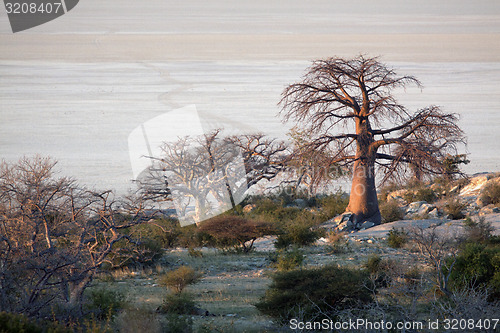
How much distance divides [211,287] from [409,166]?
35.3ft

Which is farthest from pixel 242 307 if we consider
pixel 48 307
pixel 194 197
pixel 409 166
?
pixel 194 197

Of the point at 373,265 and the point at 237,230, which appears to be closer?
the point at 373,265

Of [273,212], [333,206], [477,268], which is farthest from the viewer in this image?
[273,212]

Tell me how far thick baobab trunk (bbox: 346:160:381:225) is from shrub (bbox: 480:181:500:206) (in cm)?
456

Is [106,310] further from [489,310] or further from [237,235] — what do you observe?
[237,235]

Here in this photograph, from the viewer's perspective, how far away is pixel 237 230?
1722 centimetres

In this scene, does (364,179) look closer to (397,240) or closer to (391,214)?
(391,214)

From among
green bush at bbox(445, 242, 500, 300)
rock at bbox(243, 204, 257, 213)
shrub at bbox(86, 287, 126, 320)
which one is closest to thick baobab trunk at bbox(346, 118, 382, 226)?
rock at bbox(243, 204, 257, 213)

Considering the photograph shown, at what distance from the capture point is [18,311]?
23.2 ft

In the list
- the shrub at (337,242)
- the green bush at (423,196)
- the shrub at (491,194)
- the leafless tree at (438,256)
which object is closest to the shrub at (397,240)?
the leafless tree at (438,256)

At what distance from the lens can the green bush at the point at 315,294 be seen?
8.94 m

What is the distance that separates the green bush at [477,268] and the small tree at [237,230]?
7.56 metres

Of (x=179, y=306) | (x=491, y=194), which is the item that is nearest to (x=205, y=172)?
(x=491, y=194)

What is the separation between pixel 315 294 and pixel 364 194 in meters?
12.1
